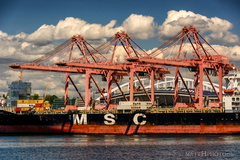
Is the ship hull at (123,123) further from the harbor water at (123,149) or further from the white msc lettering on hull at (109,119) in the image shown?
the harbor water at (123,149)

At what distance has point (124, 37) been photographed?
12012cm

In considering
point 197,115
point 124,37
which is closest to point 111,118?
point 197,115

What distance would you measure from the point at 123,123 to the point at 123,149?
28411 millimetres

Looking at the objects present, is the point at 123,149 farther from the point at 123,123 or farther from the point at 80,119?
the point at 80,119

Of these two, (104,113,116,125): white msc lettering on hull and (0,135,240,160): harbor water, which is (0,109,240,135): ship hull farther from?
(0,135,240,160): harbor water

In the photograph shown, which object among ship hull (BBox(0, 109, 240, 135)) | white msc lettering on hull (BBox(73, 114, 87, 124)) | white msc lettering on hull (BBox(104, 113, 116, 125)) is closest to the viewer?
ship hull (BBox(0, 109, 240, 135))

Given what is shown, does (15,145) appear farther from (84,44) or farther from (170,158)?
(84,44)

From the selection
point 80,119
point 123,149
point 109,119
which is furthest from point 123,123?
point 123,149

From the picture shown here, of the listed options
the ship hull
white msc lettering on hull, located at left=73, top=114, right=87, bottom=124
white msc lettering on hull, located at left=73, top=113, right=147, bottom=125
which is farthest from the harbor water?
white msc lettering on hull, located at left=73, top=114, right=87, bottom=124

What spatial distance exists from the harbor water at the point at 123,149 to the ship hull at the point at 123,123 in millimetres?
9356

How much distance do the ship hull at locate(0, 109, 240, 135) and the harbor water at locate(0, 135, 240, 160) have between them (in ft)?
30.7

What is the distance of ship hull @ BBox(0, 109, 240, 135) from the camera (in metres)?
96.3

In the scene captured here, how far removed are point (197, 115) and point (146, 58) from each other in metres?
16.2

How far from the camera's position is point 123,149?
73.4 metres
